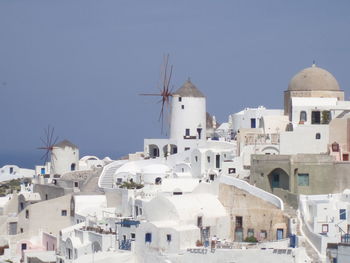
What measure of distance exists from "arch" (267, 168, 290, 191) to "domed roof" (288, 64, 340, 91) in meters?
9.01

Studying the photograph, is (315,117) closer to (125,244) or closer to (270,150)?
(270,150)

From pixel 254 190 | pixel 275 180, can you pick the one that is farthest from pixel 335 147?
pixel 254 190

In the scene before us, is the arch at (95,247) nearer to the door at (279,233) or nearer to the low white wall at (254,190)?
the low white wall at (254,190)

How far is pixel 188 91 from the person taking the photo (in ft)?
175

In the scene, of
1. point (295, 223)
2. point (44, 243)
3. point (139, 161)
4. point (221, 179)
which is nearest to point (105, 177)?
point (139, 161)

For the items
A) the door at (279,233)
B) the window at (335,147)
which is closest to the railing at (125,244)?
the door at (279,233)

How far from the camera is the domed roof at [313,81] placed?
1986 inches

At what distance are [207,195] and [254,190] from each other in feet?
7.53

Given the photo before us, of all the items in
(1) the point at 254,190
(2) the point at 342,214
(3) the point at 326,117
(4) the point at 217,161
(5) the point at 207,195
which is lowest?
(2) the point at 342,214

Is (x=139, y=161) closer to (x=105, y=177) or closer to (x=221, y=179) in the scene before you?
(x=105, y=177)

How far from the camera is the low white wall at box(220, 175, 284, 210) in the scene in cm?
4028

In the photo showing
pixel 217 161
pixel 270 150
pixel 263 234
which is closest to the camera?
pixel 263 234

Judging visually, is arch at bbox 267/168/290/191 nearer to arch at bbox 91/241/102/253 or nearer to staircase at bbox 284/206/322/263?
staircase at bbox 284/206/322/263

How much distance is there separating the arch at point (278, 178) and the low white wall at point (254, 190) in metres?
1.60
